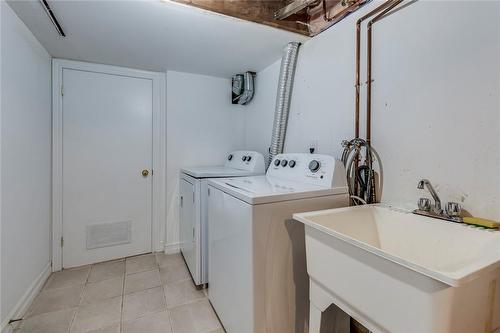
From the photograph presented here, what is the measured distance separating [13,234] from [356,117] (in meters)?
2.38

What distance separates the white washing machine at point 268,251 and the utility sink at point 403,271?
20 cm

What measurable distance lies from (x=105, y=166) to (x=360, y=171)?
2.42 m

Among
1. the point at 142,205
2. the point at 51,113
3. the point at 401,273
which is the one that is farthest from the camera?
the point at 142,205

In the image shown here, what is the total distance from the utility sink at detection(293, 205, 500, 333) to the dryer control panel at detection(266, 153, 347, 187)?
270 millimetres

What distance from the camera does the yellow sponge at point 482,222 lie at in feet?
2.87

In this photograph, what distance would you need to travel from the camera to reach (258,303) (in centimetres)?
116

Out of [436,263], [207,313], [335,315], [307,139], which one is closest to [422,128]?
[436,263]

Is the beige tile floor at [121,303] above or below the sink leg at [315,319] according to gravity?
below

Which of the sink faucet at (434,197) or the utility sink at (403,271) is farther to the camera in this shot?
the sink faucet at (434,197)

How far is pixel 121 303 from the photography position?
5.80 ft

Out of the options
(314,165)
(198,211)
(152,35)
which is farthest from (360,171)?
(152,35)

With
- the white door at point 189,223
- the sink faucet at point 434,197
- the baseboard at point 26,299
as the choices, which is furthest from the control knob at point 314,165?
the baseboard at point 26,299

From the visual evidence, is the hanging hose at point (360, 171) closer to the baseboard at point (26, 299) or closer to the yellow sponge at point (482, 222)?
the yellow sponge at point (482, 222)

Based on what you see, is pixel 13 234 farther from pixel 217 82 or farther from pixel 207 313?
pixel 217 82
